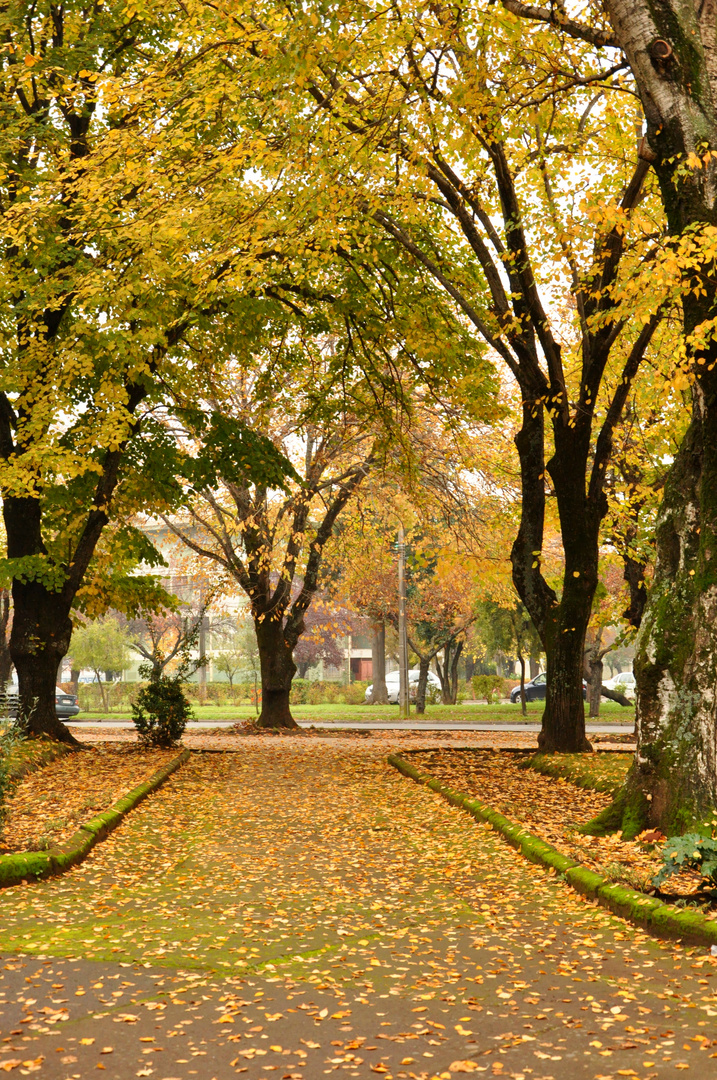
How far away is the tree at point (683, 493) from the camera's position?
301 inches

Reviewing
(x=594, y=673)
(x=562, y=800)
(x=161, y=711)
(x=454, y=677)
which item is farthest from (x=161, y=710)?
(x=454, y=677)

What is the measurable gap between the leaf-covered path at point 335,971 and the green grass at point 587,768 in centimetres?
266

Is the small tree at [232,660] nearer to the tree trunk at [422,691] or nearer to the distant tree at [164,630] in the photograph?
the distant tree at [164,630]

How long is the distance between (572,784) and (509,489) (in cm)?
957

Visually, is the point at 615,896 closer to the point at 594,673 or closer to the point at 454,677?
the point at 594,673

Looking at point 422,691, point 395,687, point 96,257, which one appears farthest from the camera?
point 395,687

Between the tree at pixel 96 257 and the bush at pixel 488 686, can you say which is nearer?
the tree at pixel 96 257

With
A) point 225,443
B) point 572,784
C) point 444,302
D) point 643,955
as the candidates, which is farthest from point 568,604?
point 643,955

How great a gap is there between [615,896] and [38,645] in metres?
11.6

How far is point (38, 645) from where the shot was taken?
15.9 metres

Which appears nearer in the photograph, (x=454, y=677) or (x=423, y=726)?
(x=423, y=726)

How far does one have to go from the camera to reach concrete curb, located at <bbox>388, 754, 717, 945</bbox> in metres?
5.80

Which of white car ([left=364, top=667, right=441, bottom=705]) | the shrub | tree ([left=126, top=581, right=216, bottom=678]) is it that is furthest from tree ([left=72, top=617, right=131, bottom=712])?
the shrub

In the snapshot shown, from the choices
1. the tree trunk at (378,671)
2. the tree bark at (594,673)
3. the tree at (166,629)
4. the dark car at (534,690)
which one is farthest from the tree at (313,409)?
the dark car at (534,690)
